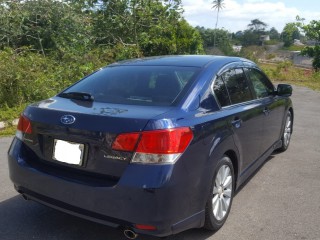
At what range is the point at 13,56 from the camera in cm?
921

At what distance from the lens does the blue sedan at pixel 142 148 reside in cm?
264

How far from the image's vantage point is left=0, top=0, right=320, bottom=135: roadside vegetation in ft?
28.2

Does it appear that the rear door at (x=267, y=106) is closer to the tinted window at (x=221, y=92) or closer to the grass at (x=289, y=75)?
the tinted window at (x=221, y=92)

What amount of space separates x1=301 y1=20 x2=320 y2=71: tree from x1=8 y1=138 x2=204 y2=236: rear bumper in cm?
2543

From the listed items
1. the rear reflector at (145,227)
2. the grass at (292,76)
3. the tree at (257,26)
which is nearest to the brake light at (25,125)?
the rear reflector at (145,227)

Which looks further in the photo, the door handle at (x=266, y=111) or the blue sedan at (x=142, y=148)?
the door handle at (x=266, y=111)

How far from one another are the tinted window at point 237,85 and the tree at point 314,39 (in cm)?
2363

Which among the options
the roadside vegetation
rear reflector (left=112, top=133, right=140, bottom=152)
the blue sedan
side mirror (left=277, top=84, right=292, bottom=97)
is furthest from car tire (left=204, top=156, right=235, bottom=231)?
the roadside vegetation

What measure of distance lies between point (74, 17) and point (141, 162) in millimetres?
10730

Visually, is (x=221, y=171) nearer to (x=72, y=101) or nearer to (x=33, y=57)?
(x=72, y=101)

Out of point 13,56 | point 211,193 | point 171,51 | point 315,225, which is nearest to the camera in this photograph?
point 211,193

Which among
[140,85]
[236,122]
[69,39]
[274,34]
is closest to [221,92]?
[236,122]

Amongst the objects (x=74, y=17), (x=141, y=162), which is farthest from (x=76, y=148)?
(x=74, y=17)

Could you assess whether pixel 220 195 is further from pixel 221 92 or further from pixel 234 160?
pixel 221 92
